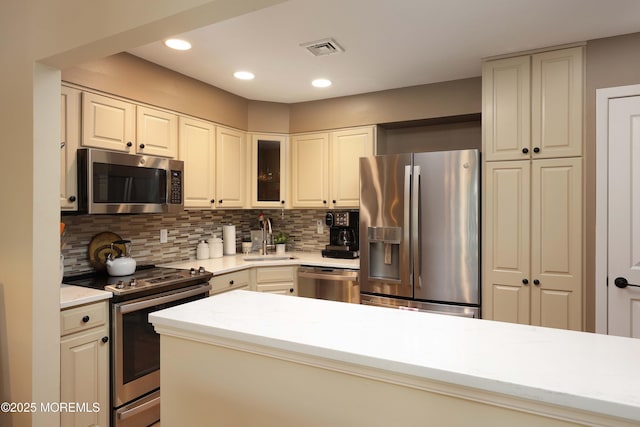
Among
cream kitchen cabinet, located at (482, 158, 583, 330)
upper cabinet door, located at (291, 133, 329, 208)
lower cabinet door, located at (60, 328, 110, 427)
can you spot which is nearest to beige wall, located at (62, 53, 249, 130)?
upper cabinet door, located at (291, 133, 329, 208)

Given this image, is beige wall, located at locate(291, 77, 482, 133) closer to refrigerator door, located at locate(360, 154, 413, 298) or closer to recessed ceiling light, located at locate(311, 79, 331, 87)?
recessed ceiling light, located at locate(311, 79, 331, 87)

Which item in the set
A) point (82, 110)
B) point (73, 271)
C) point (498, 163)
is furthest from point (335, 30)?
point (73, 271)

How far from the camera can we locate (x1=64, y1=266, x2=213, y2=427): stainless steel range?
2.22m

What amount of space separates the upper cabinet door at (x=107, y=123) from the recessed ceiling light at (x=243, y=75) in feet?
2.82

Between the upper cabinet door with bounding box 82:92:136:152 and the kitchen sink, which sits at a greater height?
the upper cabinet door with bounding box 82:92:136:152

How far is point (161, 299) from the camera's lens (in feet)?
8.05

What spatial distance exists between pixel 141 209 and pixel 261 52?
1.40 m

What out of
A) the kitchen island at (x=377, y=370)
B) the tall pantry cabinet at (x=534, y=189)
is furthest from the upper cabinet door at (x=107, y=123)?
the tall pantry cabinet at (x=534, y=189)

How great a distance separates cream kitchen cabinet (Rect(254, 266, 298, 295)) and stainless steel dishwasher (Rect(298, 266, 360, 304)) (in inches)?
2.5

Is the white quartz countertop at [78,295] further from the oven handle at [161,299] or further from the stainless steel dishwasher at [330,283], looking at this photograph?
the stainless steel dishwasher at [330,283]

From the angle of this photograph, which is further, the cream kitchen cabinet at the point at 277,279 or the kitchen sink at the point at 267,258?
the kitchen sink at the point at 267,258

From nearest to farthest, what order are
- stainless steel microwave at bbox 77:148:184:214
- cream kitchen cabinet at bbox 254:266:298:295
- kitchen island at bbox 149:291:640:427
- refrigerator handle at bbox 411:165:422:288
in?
kitchen island at bbox 149:291:640:427
stainless steel microwave at bbox 77:148:184:214
refrigerator handle at bbox 411:165:422:288
cream kitchen cabinet at bbox 254:266:298:295

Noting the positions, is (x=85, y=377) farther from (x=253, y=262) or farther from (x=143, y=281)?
(x=253, y=262)

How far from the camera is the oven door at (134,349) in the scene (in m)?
2.22
